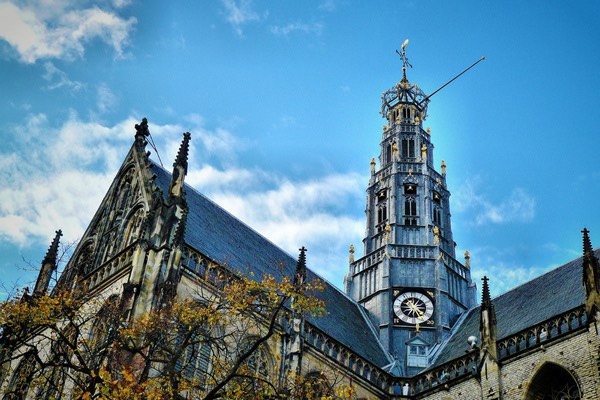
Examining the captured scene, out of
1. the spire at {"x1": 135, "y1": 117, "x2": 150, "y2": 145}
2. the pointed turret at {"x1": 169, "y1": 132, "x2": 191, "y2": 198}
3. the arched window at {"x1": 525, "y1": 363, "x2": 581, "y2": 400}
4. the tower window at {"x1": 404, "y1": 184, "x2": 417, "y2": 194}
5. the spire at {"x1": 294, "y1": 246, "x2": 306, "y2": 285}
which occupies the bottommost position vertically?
the arched window at {"x1": 525, "y1": 363, "x2": 581, "y2": 400}

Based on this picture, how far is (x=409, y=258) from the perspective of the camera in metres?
37.0

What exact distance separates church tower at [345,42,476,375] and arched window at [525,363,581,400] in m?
8.04

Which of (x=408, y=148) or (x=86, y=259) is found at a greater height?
(x=408, y=148)

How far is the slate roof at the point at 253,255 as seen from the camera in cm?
2805

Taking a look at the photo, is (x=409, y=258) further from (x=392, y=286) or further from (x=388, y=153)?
(x=388, y=153)

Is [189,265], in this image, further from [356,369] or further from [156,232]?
[356,369]

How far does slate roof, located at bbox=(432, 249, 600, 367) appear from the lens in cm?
2814

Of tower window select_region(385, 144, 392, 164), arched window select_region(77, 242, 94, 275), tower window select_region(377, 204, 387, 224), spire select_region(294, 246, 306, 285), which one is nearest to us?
spire select_region(294, 246, 306, 285)

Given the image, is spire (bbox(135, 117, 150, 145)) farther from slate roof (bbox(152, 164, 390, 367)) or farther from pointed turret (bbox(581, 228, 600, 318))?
pointed turret (bbox(581, 228, 600, 318))

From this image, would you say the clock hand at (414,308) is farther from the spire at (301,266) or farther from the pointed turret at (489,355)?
the spire at (301,266)

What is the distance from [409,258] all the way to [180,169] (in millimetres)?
15538

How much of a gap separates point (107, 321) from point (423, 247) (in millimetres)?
22064

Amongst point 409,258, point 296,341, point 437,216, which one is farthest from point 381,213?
point 296,341

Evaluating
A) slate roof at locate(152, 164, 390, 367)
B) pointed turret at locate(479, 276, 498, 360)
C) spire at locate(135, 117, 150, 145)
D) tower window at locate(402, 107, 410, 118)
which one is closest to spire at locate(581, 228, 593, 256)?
pointed turret at locate(479, 276, 498, 360)
